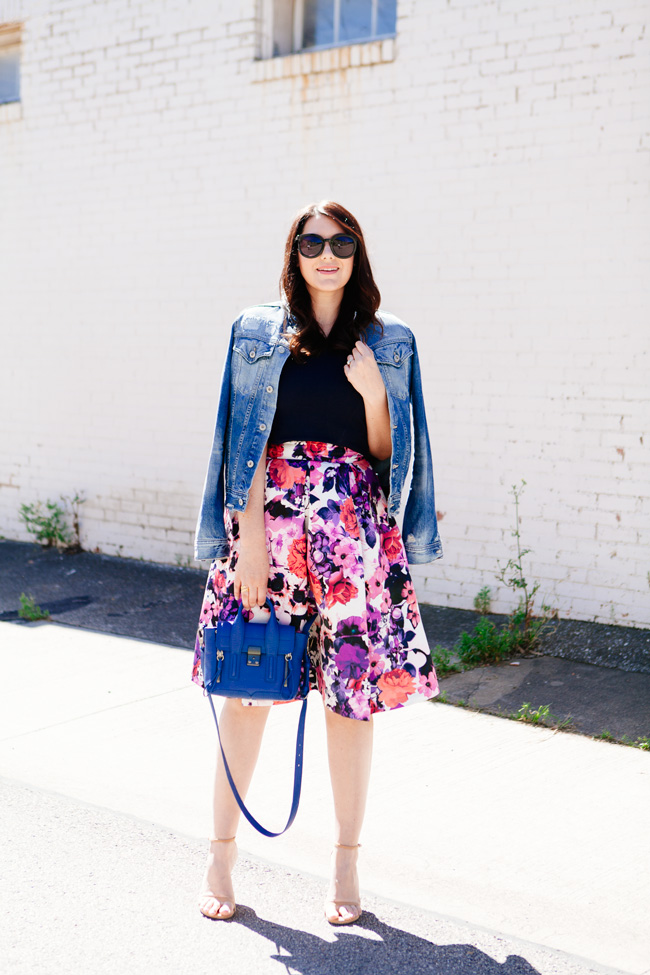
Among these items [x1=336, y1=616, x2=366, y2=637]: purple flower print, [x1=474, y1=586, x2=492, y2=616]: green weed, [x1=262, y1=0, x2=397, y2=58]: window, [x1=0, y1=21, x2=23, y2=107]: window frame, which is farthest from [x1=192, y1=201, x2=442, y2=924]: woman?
→ [x1=0, y1=21, x2=23, y2=107]: window frame

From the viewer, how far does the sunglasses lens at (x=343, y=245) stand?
9.56 ft

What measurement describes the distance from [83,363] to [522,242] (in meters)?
3.74

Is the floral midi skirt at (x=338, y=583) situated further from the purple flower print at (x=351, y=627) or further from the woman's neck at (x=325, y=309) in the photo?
the woman's neck at (x=325, y=309)

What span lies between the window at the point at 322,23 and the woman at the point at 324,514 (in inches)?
172

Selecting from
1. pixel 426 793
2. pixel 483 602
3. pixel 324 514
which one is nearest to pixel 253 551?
pixel 324 514

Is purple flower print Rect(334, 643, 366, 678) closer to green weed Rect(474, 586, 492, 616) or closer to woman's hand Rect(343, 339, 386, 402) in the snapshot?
woman's hand Rect(343, 339, 386, 402)

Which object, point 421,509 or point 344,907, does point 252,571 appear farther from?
point 344,907

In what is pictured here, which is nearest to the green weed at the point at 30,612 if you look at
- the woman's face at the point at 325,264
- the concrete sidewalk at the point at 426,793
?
the concrete sidewalk at the point at 426,793

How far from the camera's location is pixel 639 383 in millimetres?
5664

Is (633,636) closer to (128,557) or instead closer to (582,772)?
(582,772)

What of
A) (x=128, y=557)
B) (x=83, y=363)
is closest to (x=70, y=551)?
(x=128, y=557)

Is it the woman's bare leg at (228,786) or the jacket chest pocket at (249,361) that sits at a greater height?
the jacket chest pocket at (249,361)

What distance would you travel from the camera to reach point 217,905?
287 centimetres

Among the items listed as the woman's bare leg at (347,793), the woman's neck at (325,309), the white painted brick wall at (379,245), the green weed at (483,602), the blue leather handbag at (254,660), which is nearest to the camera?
the blue leather handbag at (254,660)
